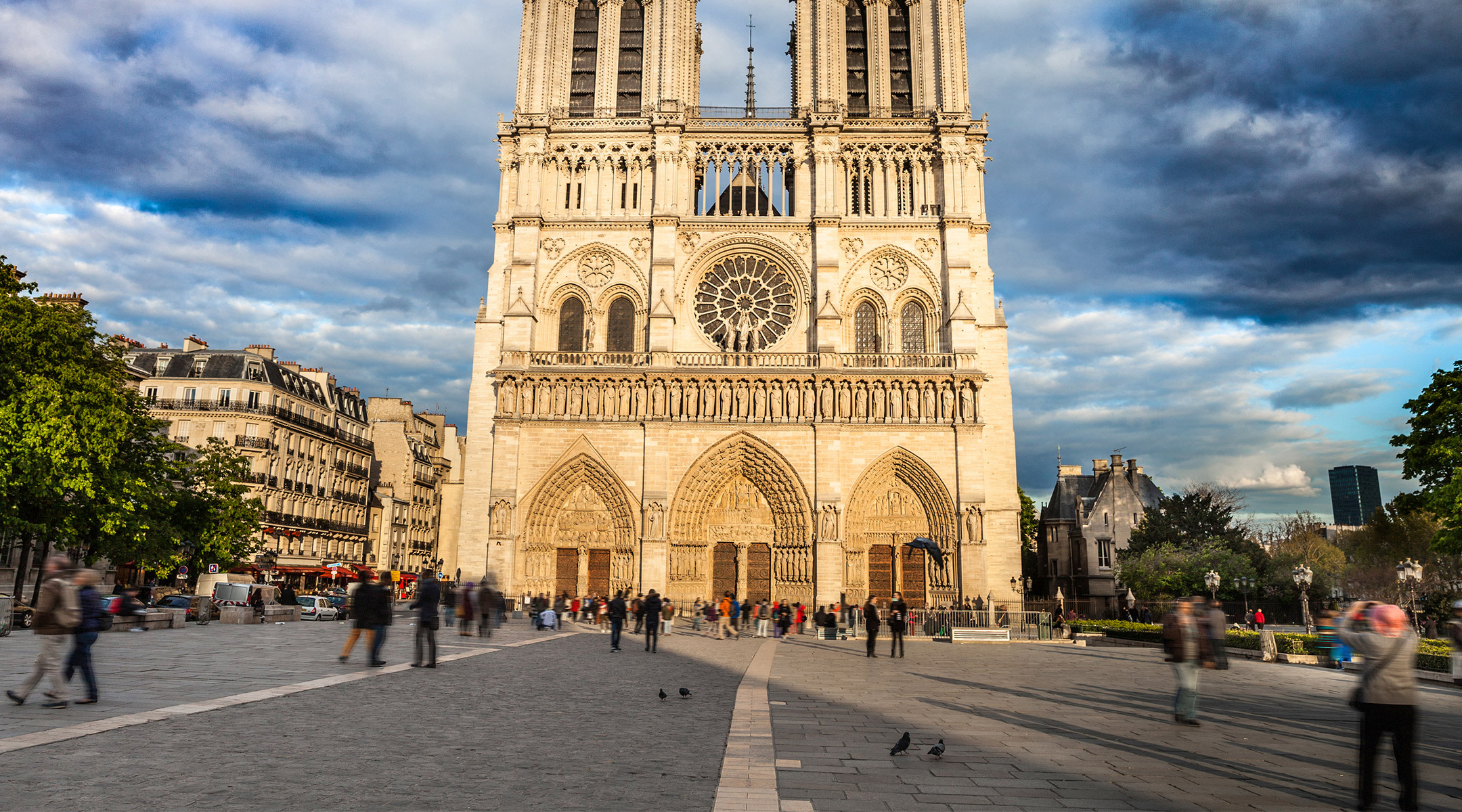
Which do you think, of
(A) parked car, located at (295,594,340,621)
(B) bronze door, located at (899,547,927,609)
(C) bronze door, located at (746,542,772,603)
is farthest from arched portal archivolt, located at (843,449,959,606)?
(A) parked car, located at (295,594,340,621)

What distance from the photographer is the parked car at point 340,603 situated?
30297 mm

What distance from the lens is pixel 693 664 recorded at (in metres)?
15.6

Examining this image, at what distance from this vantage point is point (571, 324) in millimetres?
37250

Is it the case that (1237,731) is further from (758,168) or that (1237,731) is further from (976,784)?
(758,168)

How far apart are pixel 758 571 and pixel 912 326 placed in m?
11.9

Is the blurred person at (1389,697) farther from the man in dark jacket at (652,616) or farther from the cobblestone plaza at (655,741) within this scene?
the man in dark jacket at (652,616)

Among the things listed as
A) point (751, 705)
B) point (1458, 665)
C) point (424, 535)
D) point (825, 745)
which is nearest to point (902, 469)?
point (1458, 665)

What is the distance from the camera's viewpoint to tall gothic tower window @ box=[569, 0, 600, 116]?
130 ft

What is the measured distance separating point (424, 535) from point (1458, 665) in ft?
179

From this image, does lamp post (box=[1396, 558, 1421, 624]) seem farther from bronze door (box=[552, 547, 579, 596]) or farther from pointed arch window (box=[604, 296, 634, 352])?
pointed arch window (box=[604, 296, 634, 352])

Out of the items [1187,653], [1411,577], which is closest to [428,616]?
[1187,653]

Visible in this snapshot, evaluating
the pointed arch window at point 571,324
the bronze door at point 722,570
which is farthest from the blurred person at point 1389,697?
the pointed arch window at point 571,324

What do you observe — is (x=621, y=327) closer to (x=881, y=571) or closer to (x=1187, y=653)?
(x=881, y=571)

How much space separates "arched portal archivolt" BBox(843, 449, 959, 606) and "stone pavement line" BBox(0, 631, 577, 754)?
79.1 ft
